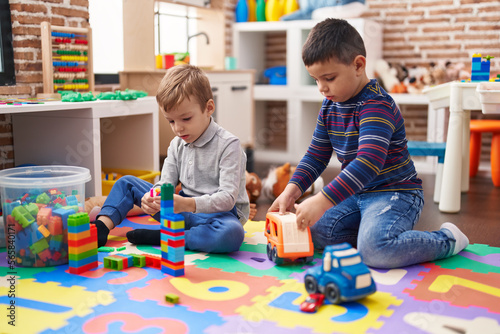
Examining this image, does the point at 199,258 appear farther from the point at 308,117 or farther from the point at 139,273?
the point at 308,117

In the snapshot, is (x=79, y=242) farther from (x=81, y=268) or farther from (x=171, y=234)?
(x=171, y=234)

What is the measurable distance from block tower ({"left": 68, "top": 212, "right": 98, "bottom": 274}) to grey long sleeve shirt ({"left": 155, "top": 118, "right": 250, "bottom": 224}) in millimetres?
328

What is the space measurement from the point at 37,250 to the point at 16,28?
1.29 m

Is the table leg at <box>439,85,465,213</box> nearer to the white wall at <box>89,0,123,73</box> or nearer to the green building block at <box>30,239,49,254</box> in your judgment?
the green building block at <box>30,239,49,254</box>

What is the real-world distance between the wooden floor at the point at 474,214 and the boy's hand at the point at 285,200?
22.8 inches

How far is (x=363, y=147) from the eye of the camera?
5.04ft

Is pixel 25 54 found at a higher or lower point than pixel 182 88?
higher

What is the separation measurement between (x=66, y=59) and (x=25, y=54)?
0.19 metres

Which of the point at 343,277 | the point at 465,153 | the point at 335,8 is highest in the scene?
the point at 335,8

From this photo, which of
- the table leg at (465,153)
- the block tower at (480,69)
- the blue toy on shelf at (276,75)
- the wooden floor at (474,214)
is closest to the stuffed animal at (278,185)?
the wooden floor at (474,214)

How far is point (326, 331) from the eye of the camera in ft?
3.82

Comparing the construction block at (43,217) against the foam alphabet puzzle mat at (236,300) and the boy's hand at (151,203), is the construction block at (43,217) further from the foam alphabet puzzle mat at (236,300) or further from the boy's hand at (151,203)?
the boy's hand at (151,203)

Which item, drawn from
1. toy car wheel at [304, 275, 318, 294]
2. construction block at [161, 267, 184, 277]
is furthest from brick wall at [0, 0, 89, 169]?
toy car wheel at [304, 275, 318, 294]

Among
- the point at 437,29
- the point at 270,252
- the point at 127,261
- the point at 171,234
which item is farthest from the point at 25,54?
the point at 437,29
